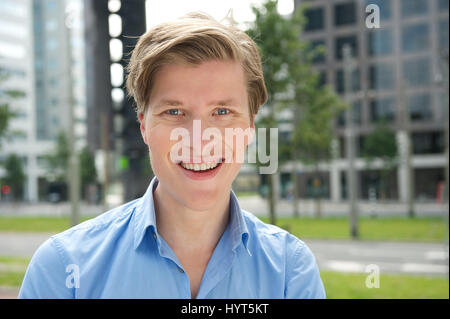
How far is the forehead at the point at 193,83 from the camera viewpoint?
3.12 feet

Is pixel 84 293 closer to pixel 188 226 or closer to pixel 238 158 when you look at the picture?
pixel 188 226

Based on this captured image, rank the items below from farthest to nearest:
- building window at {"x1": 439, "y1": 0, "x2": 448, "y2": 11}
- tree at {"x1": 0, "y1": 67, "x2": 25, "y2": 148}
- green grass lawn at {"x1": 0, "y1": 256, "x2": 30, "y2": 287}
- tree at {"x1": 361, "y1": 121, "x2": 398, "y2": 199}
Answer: tree at {"x1": 361, "y1": 121, "x2": 398, "y2": 199} → building window at {"x1": 439, "y1": 0, "x2": 448, "y2": 11} → tree at {"x1": 0, "y1": 67, "x2": 25, "y2": 148} → green grass lawn at {"x1": 0, "y1": 256, "x2": 30, "y2": 287}

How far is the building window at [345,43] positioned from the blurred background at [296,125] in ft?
0.31

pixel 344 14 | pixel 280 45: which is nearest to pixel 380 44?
pixel 344 14

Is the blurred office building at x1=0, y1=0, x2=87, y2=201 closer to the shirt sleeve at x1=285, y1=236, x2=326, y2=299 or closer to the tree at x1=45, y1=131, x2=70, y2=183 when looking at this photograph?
the tree at x1=45, y1=131, x2=70, y2=183

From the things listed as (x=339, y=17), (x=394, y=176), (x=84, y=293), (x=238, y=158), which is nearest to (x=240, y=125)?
(x=238, y=158)

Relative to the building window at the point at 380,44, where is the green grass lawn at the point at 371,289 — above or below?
below

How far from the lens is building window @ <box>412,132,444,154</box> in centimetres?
2414

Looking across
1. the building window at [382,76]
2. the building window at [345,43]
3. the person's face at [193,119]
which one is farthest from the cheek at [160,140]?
the building window at [345,43]

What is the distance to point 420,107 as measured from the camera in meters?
23.3

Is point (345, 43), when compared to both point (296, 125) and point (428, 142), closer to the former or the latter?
point (428, 142)

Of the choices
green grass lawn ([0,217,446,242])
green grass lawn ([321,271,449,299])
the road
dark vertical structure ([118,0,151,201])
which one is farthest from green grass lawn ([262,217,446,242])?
dark vertical structure ([118,0,151,201])

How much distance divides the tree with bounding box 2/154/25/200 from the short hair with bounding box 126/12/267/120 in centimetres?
3058

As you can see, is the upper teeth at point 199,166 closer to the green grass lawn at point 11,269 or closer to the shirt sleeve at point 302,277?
the shirt sleeve at point 302,277
